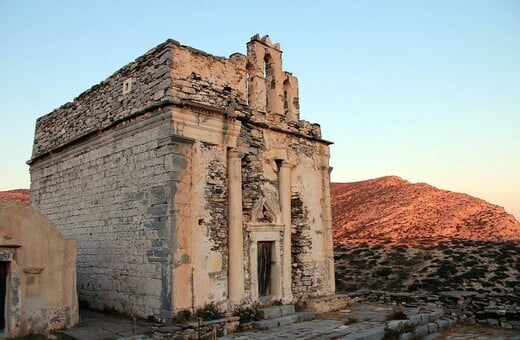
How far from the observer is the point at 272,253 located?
39.4 ft

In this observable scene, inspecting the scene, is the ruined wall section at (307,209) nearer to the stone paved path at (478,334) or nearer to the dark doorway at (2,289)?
the stone paved path at (478,334)

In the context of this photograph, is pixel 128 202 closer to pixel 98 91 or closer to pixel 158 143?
pixel 158 143

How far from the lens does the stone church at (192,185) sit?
9.64 meters

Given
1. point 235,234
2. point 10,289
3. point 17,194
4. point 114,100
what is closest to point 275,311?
point 235,234

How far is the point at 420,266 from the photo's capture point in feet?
71.7

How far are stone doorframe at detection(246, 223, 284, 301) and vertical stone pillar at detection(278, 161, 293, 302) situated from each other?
5.7 inches

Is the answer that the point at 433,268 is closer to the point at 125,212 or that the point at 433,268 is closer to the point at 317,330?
the point at 317,330

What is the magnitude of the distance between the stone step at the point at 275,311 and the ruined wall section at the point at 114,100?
5596 millimetres

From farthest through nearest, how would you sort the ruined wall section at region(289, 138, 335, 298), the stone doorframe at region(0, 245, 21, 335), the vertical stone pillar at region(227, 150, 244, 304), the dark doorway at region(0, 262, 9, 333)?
the ruined wall section at region(289, 138, 335, 298)
the vertical stone pillar at region(227, 150, 244, 304)
the dark doorway at region(0, 262, 9, 333)
the stone doorframe at region(0, 245, 21, 335)

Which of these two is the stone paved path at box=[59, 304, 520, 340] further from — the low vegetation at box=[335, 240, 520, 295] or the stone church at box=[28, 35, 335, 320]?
the low vegetation at box=[335, 240, 520, 295]

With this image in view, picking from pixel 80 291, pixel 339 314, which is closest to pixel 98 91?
pixel 80 291

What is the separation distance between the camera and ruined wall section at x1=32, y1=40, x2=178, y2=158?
10023mm

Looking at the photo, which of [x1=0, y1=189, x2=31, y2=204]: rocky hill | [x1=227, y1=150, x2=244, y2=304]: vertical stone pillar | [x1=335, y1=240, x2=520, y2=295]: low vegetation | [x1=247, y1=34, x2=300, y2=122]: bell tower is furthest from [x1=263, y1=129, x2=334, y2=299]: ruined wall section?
[x1=0, y1=189, x2=31, y2=204]: rocky hill

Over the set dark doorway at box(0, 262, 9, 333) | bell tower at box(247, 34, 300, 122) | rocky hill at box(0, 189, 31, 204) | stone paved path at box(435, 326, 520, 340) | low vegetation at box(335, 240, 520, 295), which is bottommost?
stone paved path at box(435, 326, 520, 340)
